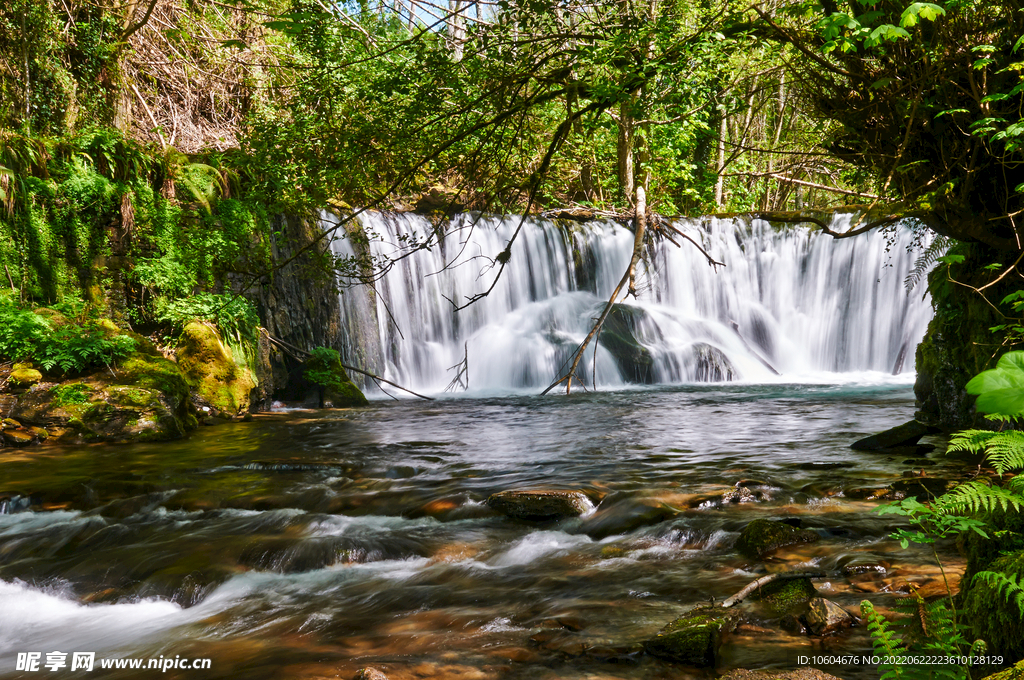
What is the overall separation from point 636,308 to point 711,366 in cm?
224

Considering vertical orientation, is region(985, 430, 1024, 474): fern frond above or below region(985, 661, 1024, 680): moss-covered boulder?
above

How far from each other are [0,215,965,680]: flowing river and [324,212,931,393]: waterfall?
253 cm

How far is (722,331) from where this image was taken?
53.1 ft

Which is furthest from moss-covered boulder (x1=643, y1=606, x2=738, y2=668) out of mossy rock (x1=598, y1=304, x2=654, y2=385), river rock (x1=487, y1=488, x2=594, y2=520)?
mossy rock (x1=598, y1=304, x2=654, y2=385)

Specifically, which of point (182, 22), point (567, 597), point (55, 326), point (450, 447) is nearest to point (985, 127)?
point (567, 597)

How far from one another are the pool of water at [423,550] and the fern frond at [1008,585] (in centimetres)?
58

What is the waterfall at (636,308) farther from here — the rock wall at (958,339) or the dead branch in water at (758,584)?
the dead branch in water at (758,584)

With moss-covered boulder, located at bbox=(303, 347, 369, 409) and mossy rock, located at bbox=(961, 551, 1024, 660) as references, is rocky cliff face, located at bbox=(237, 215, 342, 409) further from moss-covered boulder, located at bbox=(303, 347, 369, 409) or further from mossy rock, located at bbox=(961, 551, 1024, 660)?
mossy rock, located at bbox=(961, 551, 1024, 660)

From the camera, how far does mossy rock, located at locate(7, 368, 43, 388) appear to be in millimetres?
8492

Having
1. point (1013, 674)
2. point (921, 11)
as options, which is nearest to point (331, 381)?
point (921, 11)

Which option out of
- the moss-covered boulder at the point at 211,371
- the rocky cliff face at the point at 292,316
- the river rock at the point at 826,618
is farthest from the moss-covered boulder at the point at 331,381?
the river rock at the point at 826,618

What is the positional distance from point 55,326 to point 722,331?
1301 cm

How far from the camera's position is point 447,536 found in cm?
482

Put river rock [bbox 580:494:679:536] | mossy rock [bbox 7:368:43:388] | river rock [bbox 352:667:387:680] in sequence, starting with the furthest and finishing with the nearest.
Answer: mossy rock [bbox 7:368:43:388] → river rock [bbox 580:494:679:536] → river rock [bbox 352:667:387:680]
